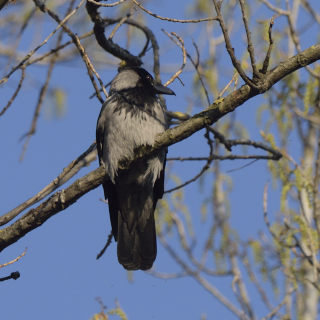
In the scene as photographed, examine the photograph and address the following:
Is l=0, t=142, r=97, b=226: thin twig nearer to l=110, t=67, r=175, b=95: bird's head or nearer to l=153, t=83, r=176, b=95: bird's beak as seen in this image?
l=110, t=67, r=175, b=95: bird's head

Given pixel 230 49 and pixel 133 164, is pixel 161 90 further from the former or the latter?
pixel 230 49

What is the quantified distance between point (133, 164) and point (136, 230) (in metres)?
0.68

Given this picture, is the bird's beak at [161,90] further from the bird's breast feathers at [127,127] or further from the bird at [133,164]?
the bird's breast feathers at [127,127]

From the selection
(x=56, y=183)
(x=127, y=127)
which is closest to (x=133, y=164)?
(x=127, y=127)

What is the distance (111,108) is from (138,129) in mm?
321

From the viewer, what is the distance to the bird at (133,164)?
4246mm

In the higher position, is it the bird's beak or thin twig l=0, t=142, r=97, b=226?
the bird's beak

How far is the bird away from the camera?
4.25 meters

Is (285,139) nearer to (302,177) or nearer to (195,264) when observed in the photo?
(302,177)

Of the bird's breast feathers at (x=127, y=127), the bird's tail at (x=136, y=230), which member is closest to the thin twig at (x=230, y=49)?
the bird's breast feathers at (x=127, y=127)

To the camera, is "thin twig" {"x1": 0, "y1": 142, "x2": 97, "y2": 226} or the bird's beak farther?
the bird's beak

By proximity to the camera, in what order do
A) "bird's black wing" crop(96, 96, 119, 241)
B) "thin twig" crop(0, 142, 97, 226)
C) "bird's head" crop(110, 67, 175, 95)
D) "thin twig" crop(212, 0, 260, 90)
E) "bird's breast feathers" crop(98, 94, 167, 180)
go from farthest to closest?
"bird's head" crop(110, 67, 175, 95)
"bird's black wing" crop(96, 96, 119, 241)
"bird's breast feathers" crop(98, 94, 167, 180)
"thin twig" crop(0, 142, 97, 226)
"thin twig" crop(212, 0, 260, 90)

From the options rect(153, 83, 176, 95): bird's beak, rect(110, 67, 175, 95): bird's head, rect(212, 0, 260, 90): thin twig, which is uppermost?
rect(110, 67, 175, 95): bird's head

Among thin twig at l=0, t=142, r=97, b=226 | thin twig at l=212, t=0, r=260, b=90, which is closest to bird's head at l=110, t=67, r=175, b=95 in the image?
thin twig at l=0, t=142, r=97, b=226
